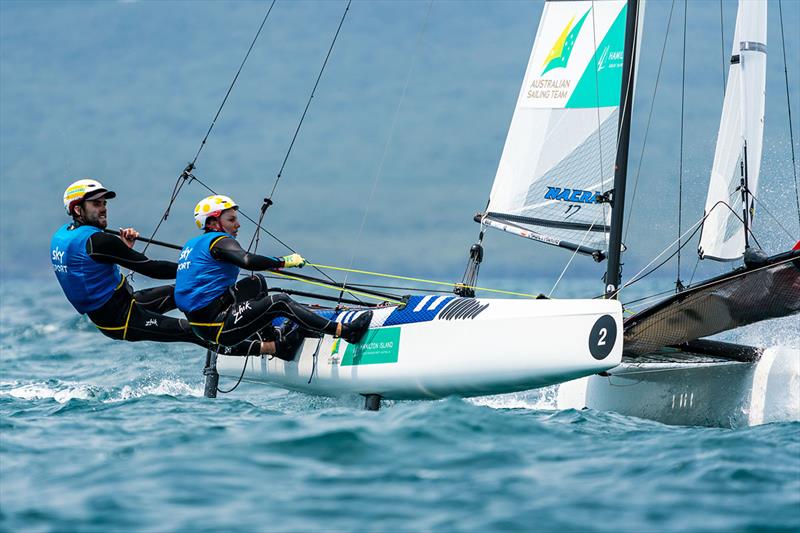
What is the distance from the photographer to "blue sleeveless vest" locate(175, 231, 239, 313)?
6.26 meters

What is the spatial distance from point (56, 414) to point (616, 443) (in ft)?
10.6

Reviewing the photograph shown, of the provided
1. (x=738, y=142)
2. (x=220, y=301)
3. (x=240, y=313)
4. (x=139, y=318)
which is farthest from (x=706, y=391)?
(x=139, y=318)

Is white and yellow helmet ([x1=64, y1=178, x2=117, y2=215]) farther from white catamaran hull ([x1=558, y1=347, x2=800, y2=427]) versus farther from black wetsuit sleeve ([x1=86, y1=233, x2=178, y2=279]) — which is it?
white catamaran hull ([x1=558, y1=347, x2=800, y2=427])

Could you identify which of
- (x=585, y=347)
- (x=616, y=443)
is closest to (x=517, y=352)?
(x=585, y=347)

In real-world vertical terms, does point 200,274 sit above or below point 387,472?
above

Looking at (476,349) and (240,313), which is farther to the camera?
(240,313)

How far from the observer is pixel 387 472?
3938 millimetres

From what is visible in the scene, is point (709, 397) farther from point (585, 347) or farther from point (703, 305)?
point (585, 347)

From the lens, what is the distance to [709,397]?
6461 millimetres

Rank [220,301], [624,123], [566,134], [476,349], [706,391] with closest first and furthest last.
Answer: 1. [476,349]
2. [220,301]
3. [706,391]
4. [624,123]
5. [566,134]

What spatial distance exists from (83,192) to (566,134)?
335cm

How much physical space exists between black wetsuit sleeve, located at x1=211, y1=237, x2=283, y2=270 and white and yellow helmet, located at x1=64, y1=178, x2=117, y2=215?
2.77 ft

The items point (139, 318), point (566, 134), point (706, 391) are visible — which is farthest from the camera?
point (566, 134)

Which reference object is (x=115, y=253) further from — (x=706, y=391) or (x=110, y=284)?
(x=706, y=391)
